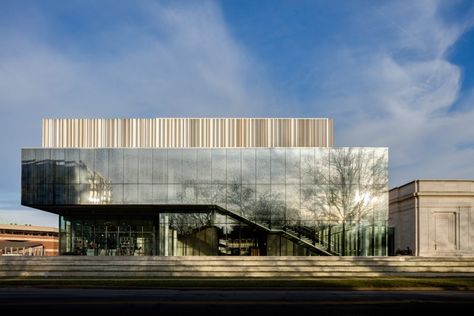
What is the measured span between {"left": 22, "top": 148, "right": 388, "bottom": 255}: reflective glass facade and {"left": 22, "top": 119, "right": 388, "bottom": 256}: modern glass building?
0.29ft

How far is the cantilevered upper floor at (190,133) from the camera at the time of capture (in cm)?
4766

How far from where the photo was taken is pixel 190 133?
47906mm

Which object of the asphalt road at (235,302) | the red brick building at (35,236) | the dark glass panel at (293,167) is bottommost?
the red brick building at (35,236)

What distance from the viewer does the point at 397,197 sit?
5450 centimetres

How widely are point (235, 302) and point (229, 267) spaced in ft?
45.1

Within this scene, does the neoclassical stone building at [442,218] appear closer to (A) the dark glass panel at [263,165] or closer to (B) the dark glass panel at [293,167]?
(B) the dark glass panel at [293,167]

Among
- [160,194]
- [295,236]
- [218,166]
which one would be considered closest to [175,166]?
[160,194]

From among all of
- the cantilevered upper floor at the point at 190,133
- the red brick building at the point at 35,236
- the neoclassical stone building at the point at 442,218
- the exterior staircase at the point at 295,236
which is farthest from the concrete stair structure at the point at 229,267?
the red brick building at the point at 35,236

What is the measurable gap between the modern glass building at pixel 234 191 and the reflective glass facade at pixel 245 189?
88 mm

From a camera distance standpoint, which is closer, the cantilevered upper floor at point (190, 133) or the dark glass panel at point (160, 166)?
the dark glass panel at point (160, 166)

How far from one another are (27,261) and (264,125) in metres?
24.4

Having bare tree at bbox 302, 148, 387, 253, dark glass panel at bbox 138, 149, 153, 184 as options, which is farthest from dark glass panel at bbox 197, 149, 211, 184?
bare tree at bbox 302, 148, 387, 253

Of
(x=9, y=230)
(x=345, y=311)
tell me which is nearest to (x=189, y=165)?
(x=345, y=311)

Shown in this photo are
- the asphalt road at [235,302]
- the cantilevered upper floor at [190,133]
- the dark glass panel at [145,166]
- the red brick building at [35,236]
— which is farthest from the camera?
the red brick building at [35,236]
